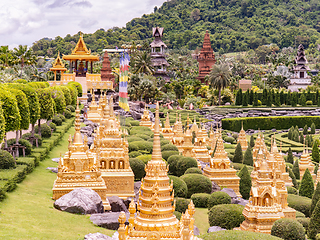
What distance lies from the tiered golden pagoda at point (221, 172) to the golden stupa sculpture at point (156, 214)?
14.9 m

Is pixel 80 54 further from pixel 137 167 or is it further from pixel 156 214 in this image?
pixel 156 214

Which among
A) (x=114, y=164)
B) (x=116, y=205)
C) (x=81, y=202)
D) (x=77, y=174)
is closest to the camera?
(x=81, y=202)

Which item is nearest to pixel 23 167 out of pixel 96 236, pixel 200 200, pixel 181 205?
pixel 181 205

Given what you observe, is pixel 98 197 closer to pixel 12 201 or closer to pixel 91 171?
pixel 91 171

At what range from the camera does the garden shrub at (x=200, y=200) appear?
21.7 m

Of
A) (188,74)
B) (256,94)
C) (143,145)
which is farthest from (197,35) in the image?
(143,145)

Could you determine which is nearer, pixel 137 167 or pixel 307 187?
pixel 137 167

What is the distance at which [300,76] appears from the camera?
107562 mm

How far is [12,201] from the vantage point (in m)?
16.0

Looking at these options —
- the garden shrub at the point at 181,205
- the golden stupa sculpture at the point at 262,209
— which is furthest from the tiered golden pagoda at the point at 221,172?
the golden stupa sculpture at the point at 262,209

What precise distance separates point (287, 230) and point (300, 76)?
321 feet

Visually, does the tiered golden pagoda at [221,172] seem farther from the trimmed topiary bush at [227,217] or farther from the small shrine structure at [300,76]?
the small shrine structure at [300,76]

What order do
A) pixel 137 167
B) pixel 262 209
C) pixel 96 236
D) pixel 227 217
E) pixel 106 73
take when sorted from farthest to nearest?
pixel 106 73 → pixel 137 167 → pixel 227 217 → pixel 262 209 → pixel 96 236

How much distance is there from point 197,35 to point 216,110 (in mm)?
121575
